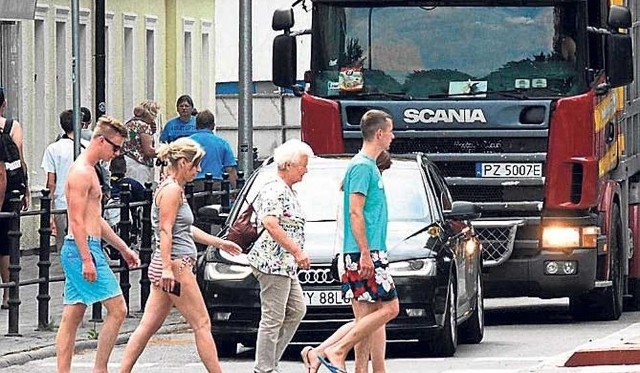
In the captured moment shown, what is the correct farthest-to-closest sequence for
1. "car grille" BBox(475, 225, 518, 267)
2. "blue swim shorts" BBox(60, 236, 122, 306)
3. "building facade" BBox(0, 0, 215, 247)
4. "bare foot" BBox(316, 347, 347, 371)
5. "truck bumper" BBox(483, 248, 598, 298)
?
"building facade" BBox(0, 0, 215, 247) → "car grille" BBox(475, 225, 518, 267) → "truck bumper" BBox(483, 248, 598, 298) → "bare foot" BBox(316, 347, 347, 371) → "blue swim shorts" BBox(60, 236, 122, 306)

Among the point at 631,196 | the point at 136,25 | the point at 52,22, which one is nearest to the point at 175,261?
the point at 631,196

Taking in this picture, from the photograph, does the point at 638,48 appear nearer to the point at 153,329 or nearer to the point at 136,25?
the point at 153,329

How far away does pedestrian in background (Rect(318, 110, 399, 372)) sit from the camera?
1374cm

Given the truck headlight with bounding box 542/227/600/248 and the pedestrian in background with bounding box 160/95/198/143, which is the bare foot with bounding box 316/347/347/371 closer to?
the truck headlight with bounding box 542/227/600/248

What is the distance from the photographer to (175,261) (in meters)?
13.7

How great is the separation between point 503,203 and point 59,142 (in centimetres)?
618

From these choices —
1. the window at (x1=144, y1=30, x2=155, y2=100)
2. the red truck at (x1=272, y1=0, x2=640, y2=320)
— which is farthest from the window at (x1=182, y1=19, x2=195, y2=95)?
the red truck at (x1=272, y1=0, x2=640, y2=320)

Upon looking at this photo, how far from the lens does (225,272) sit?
643 inches

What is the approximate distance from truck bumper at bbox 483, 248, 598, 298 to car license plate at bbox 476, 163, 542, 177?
72 centimetres

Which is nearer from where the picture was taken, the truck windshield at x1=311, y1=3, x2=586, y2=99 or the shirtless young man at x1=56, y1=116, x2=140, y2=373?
the shirtless young man at x1=56, y1=116, x2=140, y2=373

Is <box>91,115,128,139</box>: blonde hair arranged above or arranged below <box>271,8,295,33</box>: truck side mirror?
below

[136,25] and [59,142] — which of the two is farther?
[136,25]

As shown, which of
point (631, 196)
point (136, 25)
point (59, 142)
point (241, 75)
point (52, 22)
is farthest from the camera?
point (136, 25)

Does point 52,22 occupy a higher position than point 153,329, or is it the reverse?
point 52,22
